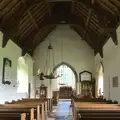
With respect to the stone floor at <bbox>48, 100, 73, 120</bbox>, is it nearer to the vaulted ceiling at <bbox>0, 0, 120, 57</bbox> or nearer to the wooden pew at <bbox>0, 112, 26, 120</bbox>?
the vaulted ceiling at <bbox>0, 0, 120, 57</bbox>

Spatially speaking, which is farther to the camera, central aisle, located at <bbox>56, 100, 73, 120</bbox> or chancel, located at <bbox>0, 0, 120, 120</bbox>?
central aisle, located at <bbox>56, 100, 73, 120</bbox>

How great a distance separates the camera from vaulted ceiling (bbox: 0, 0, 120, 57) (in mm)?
9749

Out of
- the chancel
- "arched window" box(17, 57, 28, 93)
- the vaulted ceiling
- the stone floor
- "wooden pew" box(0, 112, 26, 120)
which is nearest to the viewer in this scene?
"wooden pew" box(0, 112, 26, 120)

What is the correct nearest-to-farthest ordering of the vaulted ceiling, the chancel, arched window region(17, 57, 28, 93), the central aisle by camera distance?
the chancel, the vaulted ceiling, the central aisle, arched window region(17, 57, 28, 93)

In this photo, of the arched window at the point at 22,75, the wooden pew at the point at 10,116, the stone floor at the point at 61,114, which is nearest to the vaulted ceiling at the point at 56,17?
the arched window at the point at 22,75

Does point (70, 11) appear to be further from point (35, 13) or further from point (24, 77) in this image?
point (24, 77)

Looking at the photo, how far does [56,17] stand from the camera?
523 inches

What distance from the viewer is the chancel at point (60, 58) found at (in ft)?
28.8

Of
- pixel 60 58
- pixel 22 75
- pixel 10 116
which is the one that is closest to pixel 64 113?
pixel 22 75

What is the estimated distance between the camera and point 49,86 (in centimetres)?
1950

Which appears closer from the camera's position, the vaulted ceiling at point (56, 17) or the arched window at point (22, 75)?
the vaulted ceiling at point (56, 17)

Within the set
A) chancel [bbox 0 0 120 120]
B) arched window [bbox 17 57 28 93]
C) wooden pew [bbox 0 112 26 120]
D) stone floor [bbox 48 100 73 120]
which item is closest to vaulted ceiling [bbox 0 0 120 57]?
chancel [bbox 0 0 120 120]

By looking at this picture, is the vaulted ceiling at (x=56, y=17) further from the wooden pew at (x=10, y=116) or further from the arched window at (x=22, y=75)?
the wooden pew at (x=10, y=116)

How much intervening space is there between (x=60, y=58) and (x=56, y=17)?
6529 millimetres
